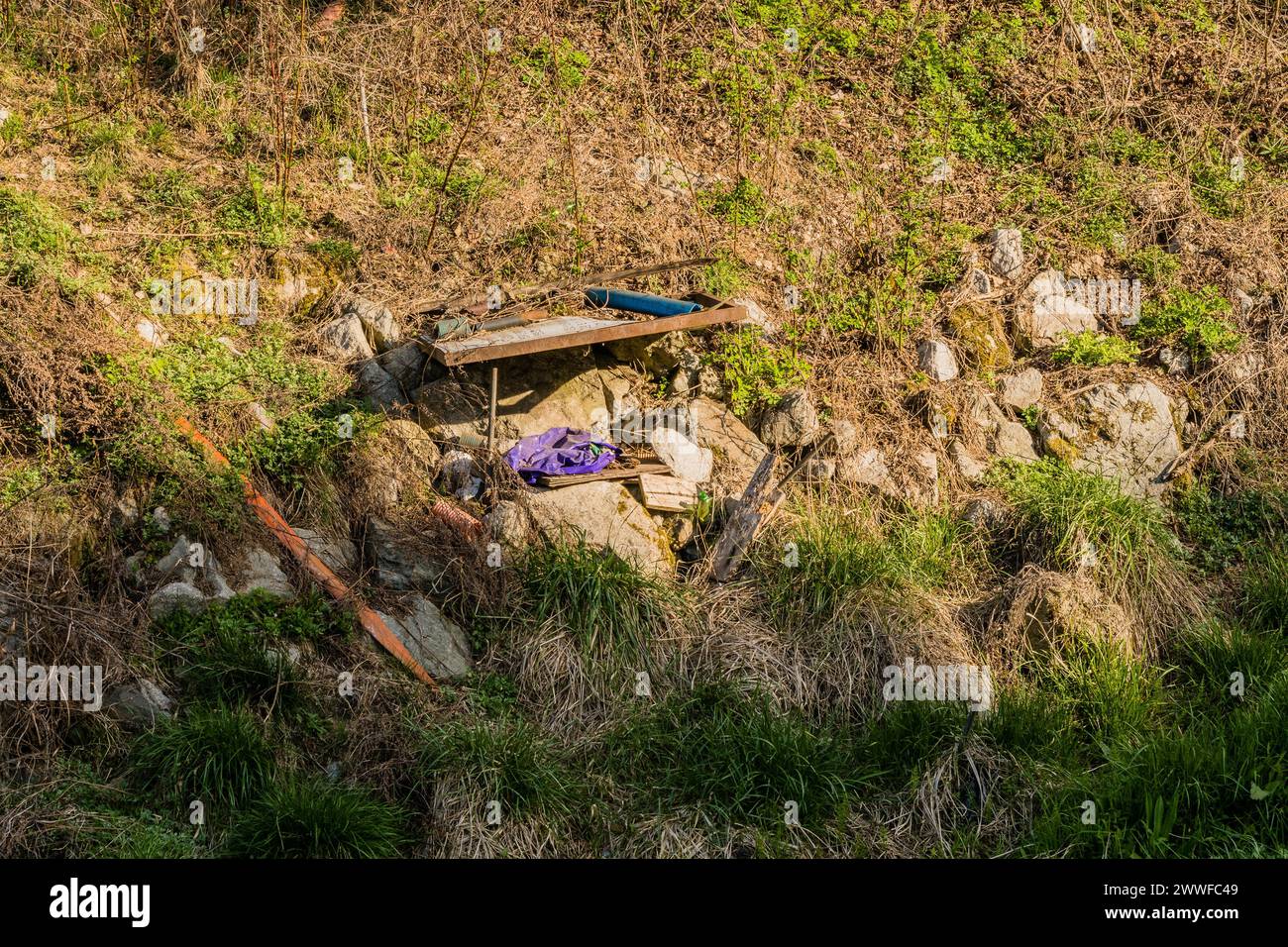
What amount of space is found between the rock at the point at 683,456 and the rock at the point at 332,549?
1.92 metres

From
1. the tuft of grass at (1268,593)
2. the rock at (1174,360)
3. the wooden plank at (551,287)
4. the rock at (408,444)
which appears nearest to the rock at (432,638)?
the rock at (408,444)

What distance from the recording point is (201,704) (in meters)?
5.05

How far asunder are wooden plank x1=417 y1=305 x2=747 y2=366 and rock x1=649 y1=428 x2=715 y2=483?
2.44 feet

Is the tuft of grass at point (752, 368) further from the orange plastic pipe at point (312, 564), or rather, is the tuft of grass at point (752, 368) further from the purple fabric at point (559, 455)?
the orange plastic pipe at point (312, 564)

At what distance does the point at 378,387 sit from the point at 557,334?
1.24 meters

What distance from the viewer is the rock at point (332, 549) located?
5934 mm

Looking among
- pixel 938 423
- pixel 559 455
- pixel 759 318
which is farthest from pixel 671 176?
pixel 559 455

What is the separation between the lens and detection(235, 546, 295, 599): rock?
5629 mm

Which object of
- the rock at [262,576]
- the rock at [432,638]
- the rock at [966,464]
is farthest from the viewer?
the rock at [966,464]

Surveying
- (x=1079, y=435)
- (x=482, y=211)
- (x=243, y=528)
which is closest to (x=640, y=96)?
(x=482, y=211)

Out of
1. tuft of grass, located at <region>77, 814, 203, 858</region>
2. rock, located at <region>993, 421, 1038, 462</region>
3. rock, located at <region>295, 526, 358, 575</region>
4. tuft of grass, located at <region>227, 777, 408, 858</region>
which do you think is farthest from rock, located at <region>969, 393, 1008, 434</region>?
tuft of grass, located at <region>77, 814, 203, 858</region>

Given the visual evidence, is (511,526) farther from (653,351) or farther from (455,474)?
(653,351)

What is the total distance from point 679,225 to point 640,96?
165 cm

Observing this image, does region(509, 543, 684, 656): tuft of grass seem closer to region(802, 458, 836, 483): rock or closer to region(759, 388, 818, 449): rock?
region(802, 458, 836, 483): rock
